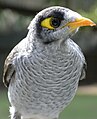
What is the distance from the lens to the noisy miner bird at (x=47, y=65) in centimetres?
321

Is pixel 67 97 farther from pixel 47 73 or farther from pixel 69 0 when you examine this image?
pixel 69 0

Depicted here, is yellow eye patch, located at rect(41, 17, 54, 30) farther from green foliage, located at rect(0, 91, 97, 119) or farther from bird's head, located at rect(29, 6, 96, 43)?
green foliage, located at rect(0, 91, 97, 119)

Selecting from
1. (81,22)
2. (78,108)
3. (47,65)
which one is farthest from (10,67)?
(78,108)

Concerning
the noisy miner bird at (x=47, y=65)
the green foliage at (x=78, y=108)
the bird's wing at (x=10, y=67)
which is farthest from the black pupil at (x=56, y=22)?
the green foliage at (x=78, y=108)

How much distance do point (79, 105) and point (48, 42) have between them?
7274 mm

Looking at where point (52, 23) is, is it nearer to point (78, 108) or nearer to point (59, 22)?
point (59, 22)

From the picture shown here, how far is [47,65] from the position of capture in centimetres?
344

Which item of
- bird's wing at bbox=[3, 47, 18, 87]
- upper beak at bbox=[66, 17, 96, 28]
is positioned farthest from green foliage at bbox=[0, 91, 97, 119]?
upper beak at bbox=[66, 17, 96, 28]

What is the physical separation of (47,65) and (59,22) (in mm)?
358

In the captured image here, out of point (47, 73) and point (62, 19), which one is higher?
point (62, 19)

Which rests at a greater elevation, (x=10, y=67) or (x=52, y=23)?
(x=52, y=23)

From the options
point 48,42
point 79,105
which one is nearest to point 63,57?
point 48,42

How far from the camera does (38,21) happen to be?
10.8 feet

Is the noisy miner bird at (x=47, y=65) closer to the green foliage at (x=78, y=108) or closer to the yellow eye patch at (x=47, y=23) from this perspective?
the yellow eye patch at (x=47, y=23)
